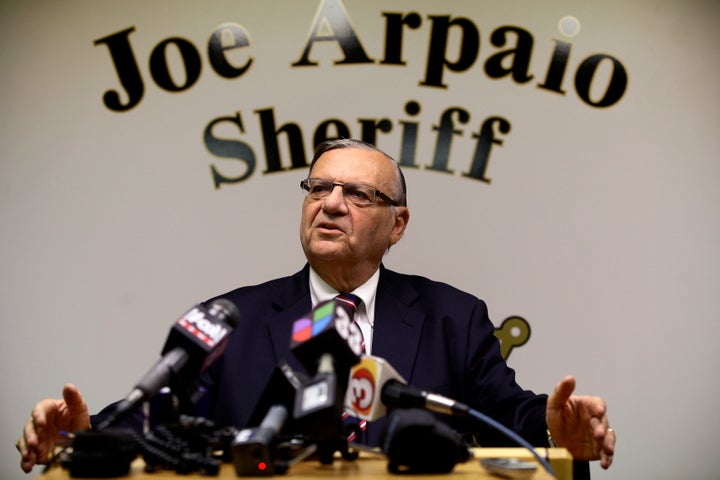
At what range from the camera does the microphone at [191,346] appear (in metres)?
1.31

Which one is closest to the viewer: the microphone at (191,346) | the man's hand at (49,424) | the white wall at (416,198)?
the microphone at (191,346)

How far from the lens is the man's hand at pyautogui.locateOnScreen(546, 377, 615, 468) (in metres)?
1.78

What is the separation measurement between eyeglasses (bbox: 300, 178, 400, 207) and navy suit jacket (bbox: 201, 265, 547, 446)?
27 centimetres

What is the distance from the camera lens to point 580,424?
1868 mm

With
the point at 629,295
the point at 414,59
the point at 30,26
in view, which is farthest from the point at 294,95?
the point at 629,295

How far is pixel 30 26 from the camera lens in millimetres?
3307

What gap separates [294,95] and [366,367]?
1.96 metres

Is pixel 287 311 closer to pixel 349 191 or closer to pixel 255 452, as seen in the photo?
pixel 349 191

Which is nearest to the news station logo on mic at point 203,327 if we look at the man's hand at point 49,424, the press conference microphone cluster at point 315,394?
the press conference microphone cluster at point 315,394

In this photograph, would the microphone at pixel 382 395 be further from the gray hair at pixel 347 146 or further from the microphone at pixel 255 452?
the gray hair at pixel 347 146

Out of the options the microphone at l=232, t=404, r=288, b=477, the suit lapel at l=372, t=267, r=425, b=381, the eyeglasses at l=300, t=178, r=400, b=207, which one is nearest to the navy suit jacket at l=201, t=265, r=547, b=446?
the suit lapel at l=372, t=267, r=425, b=381

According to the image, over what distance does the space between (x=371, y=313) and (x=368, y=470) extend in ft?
3.77

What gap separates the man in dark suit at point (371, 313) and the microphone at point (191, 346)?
0.86m

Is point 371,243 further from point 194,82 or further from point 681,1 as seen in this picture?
point 681,1
